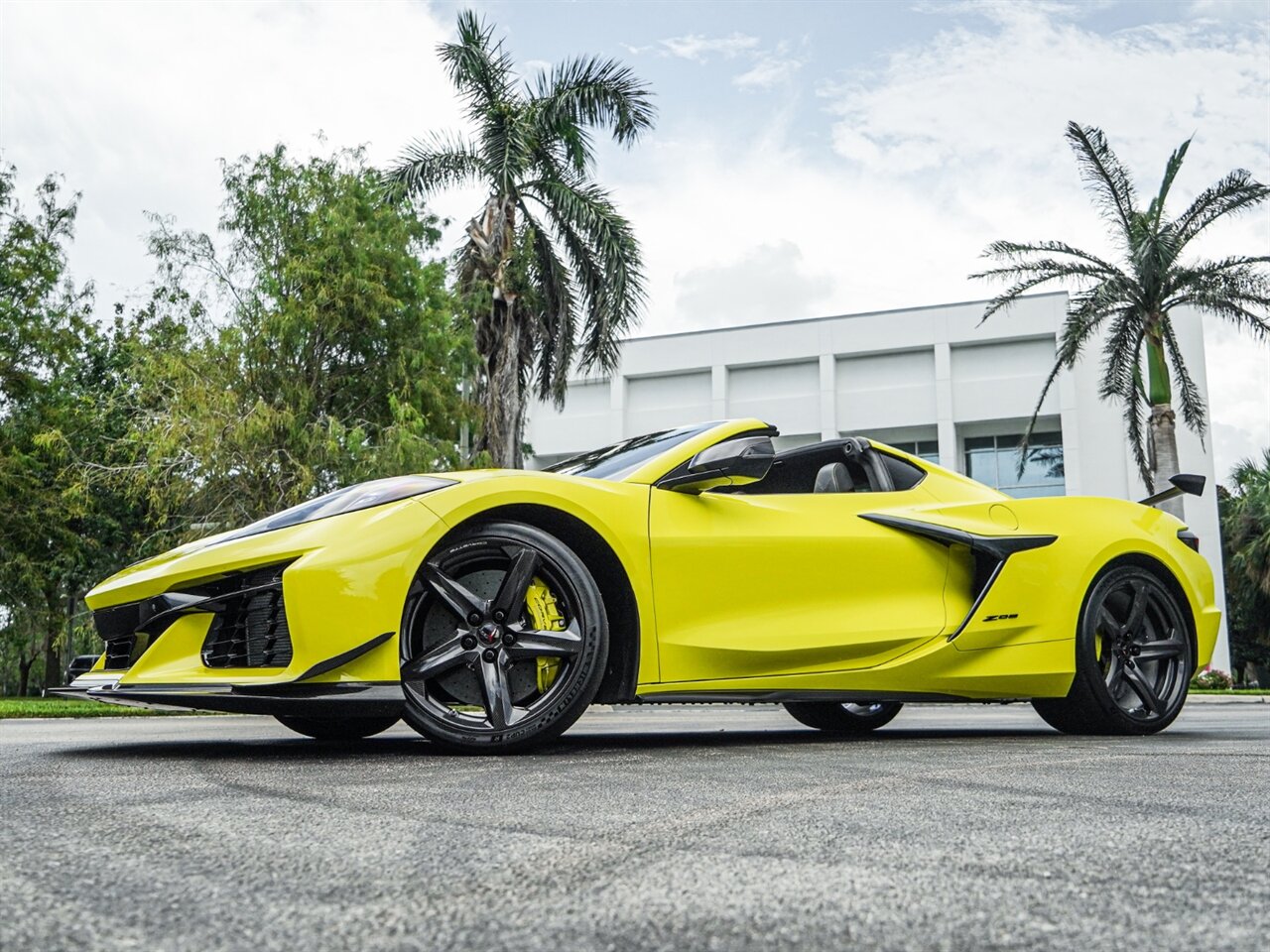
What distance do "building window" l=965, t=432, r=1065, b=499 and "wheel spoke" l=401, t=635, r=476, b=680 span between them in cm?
3511

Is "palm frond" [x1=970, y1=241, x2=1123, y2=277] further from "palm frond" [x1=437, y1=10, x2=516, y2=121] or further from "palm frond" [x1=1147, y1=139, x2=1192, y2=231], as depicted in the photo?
"palm frond" [x1=437, y1=10, x2=516, y2=121]

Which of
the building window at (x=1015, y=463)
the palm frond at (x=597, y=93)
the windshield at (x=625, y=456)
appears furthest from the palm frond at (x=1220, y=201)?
the windshield at (x=625, y=456)

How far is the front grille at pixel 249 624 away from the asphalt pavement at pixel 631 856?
0.32m

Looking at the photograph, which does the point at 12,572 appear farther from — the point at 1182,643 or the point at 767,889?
the point at 767,889

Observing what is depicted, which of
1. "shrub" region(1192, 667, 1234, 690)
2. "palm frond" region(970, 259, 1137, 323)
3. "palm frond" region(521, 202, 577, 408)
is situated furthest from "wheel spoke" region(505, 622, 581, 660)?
"shrub" region(1192, 667, 1234, 690)

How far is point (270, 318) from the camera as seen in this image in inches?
720

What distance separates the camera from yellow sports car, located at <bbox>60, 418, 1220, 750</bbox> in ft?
12.0

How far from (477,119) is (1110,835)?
17845mm

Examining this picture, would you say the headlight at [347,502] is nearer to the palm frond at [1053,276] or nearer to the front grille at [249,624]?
the front grille at [249,624]

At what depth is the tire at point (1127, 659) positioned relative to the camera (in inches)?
204

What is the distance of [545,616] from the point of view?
12.9 feet

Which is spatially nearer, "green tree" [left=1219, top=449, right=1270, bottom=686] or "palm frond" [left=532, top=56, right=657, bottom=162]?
"palm frond" [left=532, top=56, right=657, bottom=162]

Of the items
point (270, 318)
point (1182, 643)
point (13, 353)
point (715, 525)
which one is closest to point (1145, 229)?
point (270, 318)

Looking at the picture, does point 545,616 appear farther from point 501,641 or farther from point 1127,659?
point 1127,659
